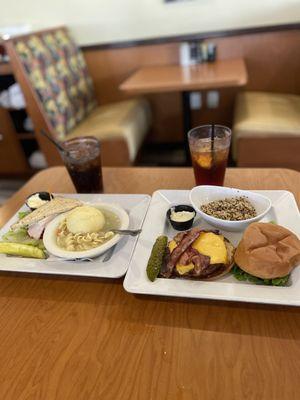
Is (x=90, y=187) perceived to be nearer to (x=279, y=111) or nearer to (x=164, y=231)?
(x=164, y=231)

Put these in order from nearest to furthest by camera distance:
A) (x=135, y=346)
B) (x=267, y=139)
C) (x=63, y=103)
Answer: (x=135, y=346) < (x=267, y=139) < (x=63, y=103)

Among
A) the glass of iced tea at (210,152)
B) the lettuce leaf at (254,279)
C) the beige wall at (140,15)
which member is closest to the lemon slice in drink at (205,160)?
the glass of iced tea at (210,152)

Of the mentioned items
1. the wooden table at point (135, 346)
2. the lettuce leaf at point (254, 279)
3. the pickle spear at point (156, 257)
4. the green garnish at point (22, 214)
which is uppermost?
the pickle spear at point (156, 257)

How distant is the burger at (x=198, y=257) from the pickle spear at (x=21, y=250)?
312mm

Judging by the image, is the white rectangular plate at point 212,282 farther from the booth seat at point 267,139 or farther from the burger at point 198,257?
the booth seat at point 267,139

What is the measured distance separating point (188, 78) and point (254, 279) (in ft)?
5.46

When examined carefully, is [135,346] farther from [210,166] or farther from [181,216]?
[210,166]

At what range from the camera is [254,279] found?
2.15ft

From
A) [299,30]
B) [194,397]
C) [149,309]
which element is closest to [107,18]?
[299,30]

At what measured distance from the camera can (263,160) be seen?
6.63 feet

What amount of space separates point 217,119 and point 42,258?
8.09ft

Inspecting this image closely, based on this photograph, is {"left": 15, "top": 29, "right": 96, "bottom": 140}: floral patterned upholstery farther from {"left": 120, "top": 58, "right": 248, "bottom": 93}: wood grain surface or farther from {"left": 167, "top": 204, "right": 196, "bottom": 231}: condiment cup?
{"left": 167, "top": 204, "right": 196, "bottom": 231}: condiment cup

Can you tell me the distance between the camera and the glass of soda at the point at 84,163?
1.02 meters

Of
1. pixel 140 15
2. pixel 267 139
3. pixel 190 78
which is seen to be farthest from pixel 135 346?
pixel 140 15
